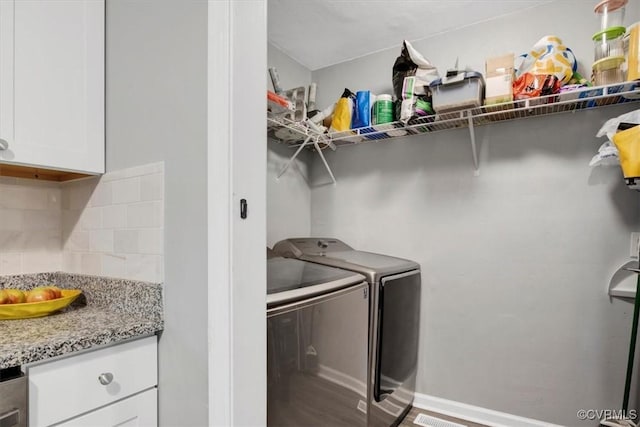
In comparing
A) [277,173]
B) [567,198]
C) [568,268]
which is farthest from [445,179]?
[277,173]

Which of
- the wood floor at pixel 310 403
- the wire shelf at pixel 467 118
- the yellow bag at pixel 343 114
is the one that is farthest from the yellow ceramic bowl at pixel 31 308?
the yellow bag at pixel 343 114

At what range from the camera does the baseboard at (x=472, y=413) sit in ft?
6.62

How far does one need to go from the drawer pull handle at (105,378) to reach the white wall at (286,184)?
1.45 metres

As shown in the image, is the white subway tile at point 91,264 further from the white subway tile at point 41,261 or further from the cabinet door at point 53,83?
the cabinet door at point 53,83

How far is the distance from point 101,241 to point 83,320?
0.97ft

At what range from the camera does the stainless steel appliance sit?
0.73 m

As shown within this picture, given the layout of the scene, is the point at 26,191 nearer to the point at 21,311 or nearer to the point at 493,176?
the point at 21,311

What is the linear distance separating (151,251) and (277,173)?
149 cm

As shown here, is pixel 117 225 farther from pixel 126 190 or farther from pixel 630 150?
pixel 630 150

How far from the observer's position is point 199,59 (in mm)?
929

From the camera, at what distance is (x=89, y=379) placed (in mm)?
901

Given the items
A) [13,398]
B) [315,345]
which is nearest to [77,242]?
[13,398]

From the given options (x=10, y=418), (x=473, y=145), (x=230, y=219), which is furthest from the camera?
(x=473, y=145)

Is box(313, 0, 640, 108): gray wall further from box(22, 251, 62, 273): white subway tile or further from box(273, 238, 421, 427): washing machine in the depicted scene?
box(22, 251, 62, 273): white subway tile
